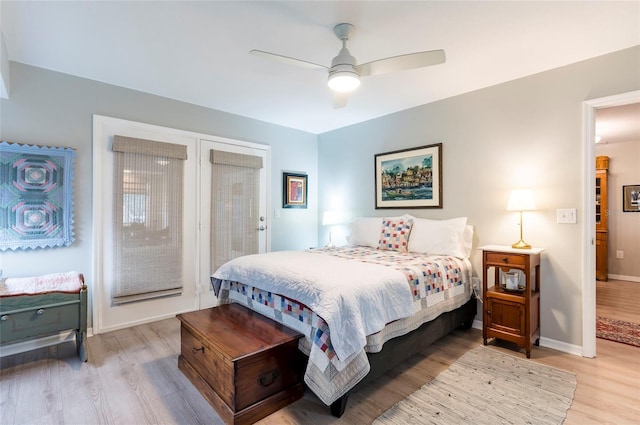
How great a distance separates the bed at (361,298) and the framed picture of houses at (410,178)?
1.46ft

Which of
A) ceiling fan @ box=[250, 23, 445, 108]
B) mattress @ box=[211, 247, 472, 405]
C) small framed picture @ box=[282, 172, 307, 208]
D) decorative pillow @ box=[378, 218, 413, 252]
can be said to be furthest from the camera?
small framed picture @ box=[282, 172, 307, 208]

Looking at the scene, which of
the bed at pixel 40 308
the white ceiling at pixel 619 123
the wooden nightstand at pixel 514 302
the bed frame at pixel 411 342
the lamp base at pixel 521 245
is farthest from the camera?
the white ceiling at pixel 619 123

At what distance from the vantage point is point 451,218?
11.2 ft

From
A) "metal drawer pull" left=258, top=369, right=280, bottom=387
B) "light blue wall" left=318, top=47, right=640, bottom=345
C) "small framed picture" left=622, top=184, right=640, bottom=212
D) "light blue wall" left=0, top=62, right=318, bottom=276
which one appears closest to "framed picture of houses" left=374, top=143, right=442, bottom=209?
"light blue wall" left=318, top=47, right=640, bottom=345

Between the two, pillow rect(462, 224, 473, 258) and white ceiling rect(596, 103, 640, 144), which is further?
white ceiling rect(596, 103, 640, 144)

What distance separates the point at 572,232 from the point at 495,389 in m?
Result: 1.52

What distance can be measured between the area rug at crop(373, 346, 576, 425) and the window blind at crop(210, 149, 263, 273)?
2.69m

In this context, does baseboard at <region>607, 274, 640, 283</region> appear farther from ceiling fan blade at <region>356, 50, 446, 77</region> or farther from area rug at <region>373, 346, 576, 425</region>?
ceiling fan blade at <region>356, 50, 446, 77</region>

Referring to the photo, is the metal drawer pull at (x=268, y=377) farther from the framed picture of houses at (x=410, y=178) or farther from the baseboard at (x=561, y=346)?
the framed picture of houses at (x=410, y=178)

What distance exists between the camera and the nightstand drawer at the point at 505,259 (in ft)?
8.33

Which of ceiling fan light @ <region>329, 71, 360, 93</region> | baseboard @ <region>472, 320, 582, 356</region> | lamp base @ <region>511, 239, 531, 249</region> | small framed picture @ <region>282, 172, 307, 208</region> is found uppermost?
ceiling fan light @ <region>329, 71, 360, 93</region>

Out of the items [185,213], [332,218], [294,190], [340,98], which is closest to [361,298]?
[340,98]

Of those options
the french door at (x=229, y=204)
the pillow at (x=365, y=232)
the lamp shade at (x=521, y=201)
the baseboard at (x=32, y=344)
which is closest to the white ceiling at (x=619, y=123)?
the lamp shade at (x=521, y=201)

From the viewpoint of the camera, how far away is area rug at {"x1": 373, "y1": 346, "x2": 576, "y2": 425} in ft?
5.82
